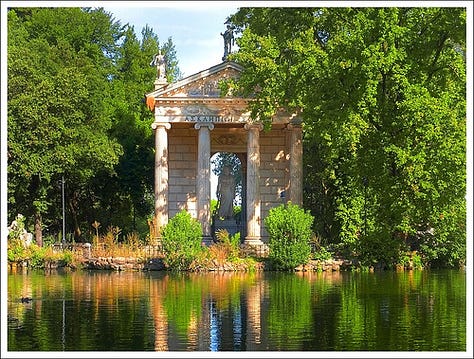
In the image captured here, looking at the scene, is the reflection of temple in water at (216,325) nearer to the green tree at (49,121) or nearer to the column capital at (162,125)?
the green tree at (49,121)

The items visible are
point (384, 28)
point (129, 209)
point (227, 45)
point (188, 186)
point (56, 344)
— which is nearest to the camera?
point (56, 344)

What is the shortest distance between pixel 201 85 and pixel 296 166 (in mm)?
6425

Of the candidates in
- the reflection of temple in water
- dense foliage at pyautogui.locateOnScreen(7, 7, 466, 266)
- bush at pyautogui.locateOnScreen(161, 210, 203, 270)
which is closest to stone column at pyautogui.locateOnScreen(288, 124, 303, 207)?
dense foliage at pyautogui.locateOnScreen(7, 7, 466, 266)

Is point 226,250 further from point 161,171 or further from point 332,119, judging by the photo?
point 161,171

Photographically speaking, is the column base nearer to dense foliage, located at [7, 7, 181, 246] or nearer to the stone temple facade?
the stone temple facade

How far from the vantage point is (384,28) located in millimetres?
36469

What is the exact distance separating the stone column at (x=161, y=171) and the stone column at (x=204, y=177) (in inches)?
66.9

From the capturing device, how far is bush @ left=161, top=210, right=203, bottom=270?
3997 cm

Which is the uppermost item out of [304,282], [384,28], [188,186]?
[384,28]

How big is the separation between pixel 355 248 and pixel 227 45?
46.5 feet

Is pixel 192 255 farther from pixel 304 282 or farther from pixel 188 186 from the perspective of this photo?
pixel 188 186

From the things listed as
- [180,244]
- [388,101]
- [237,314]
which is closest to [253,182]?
[180,244]

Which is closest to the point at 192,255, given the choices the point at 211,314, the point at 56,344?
the point at 211,314

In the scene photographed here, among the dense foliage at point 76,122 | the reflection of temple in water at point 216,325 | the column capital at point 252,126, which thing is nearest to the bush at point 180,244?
the column capital at point 252,126
